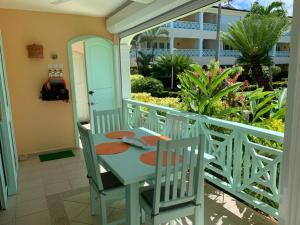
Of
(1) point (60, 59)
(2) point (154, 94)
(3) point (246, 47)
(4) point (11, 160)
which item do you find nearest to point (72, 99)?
(1) point (60, 59)

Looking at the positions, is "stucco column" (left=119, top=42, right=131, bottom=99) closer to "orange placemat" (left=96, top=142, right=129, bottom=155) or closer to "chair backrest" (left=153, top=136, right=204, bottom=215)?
"orange placemat" (left=96, top=142, right=129, bottom=155)

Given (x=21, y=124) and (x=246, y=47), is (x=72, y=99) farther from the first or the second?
(x=246, y=47)

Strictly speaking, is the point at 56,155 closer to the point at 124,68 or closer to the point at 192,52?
the point at 124,68

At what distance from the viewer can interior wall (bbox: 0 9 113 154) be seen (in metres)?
4.03

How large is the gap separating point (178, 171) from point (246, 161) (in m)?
1.13

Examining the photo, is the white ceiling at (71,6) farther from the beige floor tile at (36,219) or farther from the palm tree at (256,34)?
the palm tree at (256,34)

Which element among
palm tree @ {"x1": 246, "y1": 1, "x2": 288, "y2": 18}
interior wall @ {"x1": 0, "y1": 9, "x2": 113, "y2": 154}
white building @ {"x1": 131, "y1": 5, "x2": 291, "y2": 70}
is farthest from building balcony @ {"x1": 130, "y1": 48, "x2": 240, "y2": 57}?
interior wall @ {"x1": 0, "y1": 9, "x2": 113, "y2": 154}

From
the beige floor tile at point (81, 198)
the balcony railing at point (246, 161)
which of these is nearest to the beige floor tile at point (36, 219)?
the beige floor tile at point (81, 198)

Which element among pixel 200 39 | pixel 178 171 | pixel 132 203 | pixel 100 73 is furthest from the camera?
pixel 200 39

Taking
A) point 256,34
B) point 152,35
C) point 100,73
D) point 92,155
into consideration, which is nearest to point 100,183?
point 92,155

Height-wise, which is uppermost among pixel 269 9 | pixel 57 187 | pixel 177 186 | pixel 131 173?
pixel 269 9

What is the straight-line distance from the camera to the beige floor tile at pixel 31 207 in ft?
8.54

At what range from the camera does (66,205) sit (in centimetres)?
271

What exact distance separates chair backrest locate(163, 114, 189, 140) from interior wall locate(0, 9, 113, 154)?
2625 mm
